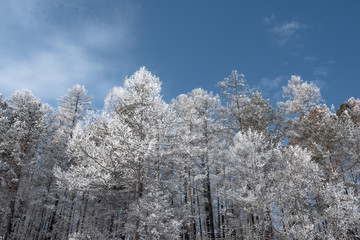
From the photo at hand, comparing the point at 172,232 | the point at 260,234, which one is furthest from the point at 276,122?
the point at 172,232

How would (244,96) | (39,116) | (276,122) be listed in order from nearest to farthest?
(276,122), (39,116), (244,96)

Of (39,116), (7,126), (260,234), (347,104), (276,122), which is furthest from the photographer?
(347,104)

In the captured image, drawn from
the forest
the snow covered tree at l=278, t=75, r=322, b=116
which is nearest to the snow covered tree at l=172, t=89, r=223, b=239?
the forest

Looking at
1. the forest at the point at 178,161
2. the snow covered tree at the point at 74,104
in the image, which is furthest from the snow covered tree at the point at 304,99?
the snow covered tree at the point at 74,104

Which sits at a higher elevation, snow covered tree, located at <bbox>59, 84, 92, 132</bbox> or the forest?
snow covered tree, located at <bbox>59, 84, 92, 132</bbox>

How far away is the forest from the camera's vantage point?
9.07 m

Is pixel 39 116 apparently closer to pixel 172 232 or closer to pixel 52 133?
pixel 52 133

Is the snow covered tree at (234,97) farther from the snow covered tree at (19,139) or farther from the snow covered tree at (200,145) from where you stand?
the snow covered tree at (19,139)

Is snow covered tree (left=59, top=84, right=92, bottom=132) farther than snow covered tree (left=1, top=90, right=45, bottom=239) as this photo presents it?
Yes

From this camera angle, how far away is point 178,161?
12.4 m

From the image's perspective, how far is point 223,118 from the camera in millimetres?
18016

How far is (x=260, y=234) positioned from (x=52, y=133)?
16628mm

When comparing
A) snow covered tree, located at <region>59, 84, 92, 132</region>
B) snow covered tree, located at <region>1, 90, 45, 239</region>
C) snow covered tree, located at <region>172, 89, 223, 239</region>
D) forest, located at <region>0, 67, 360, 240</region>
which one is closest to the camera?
forest, located at <region>0, 67, 360, 240</region>

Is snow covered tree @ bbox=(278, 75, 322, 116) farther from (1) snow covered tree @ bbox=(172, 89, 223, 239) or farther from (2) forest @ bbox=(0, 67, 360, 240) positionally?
(1) snow covered tree @ bbox=(172, 89, 223, 239)
